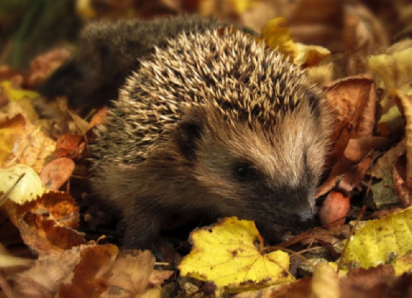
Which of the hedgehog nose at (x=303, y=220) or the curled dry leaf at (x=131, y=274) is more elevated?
the hedgehog nose at (x=303, y=220)

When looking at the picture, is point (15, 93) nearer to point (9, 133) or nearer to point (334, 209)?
point (9, 133)

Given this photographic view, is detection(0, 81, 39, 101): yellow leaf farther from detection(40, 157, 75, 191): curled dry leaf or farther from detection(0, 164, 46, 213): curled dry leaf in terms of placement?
detection(0, 164, 46, 213): curled dry leaf

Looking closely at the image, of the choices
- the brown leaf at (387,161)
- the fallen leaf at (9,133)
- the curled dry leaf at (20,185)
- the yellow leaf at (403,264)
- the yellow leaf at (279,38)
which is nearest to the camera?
the yellow leaf at (403,264)

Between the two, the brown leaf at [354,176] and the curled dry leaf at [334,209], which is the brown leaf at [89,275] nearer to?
the curled dry leaf at [334,209]

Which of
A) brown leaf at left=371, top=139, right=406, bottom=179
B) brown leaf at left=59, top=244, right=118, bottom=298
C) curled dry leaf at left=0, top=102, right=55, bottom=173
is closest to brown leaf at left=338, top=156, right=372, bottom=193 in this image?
brown leaf at left=371, top=139, right=406, bottom=179

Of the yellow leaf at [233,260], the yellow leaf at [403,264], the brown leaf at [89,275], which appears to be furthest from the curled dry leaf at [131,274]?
the yellow leaf at [403,264]

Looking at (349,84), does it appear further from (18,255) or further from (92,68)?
(18,255)

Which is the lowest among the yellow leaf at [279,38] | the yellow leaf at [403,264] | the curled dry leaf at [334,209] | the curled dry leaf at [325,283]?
the curled dry leaf at [334,209]
